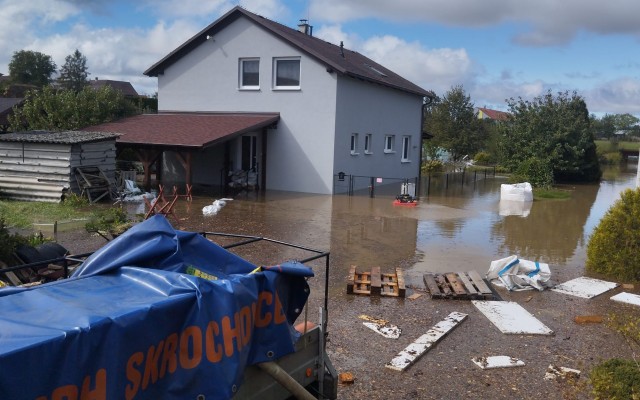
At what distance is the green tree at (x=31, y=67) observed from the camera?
3329 inches

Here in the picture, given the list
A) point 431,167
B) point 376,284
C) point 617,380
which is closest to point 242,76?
point 376,284

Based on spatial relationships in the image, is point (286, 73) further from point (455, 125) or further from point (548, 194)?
point (455, 125)

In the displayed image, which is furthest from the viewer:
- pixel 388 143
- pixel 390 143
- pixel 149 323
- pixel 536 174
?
pixel 390 143

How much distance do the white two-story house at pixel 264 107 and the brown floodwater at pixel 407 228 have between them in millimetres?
1685

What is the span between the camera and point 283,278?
163 inches

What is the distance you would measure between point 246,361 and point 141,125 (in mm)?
21289

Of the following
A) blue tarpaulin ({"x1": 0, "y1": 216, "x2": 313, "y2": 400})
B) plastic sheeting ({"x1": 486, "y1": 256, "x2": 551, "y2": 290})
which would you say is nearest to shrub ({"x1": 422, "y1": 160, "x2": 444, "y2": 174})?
plastic sheeting ({"x1": 486, "y1": 256, "x2": 551, "y2": 290})

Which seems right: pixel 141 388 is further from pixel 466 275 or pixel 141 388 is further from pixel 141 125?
pixel 141 125

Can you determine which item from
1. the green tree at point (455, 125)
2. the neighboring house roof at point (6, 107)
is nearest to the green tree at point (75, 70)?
the neighboring house roof at point (6, 107)

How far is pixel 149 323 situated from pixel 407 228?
1326 cm

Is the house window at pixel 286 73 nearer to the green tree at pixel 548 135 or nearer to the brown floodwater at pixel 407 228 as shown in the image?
the brown floodwater at pixel 407 228

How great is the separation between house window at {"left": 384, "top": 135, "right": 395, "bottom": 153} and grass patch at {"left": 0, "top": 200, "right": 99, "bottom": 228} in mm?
14857

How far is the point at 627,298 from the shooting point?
955cm

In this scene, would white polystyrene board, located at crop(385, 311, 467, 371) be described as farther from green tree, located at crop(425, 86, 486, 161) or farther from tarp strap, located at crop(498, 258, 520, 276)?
green tree, located at crop(425, 86, 486, 161)
